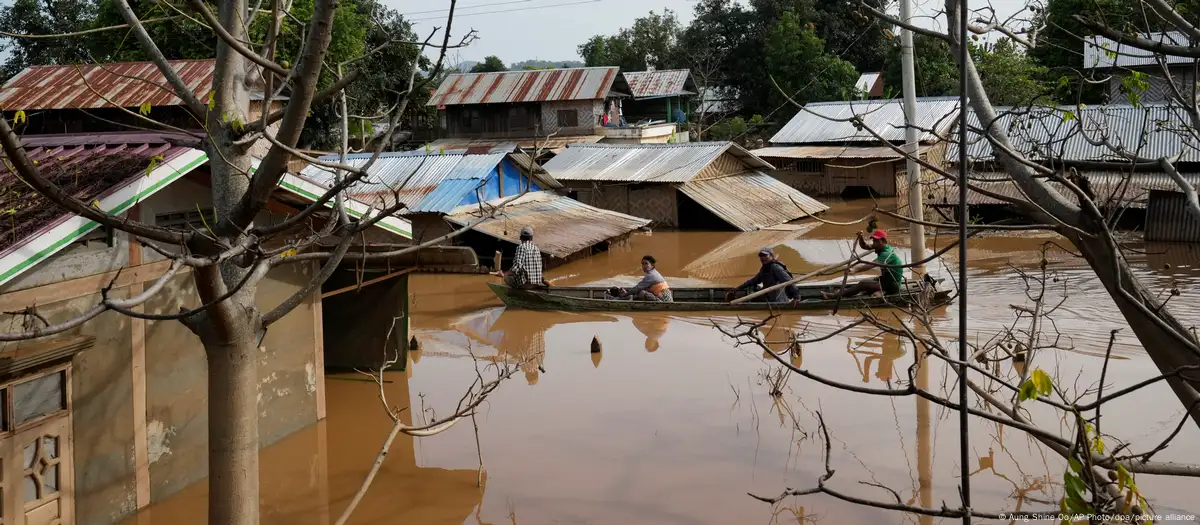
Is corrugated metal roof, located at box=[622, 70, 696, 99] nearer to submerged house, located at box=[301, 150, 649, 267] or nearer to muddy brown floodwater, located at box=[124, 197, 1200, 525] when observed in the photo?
submerged house, located at box=[301, 150, 649, 267]

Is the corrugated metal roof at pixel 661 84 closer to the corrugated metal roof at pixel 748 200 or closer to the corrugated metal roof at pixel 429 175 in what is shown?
the corrugated metal roof at pixel 748 200

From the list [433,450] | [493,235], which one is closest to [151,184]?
[433,450]

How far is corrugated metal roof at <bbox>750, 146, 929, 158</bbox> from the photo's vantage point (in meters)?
28.7

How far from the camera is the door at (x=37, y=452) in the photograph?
6293 millimetres

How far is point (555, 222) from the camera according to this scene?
820 inches

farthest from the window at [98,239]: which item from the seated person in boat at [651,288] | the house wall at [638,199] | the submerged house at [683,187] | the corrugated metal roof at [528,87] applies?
the corrugated metal roof at [528,87]

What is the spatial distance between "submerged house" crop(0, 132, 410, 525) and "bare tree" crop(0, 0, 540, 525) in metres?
1.20

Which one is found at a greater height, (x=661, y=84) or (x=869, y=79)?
(x=661, y=84)

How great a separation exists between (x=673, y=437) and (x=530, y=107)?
26644 mm

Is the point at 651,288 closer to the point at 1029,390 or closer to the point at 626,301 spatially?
the point at 626,301

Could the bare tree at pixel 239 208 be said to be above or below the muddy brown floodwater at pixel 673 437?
above

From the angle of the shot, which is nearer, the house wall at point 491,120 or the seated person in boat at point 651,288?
the seated person in boat at point 651,288

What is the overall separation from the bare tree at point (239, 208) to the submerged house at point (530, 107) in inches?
1149

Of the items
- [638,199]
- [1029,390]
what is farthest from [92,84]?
[1029,390]
